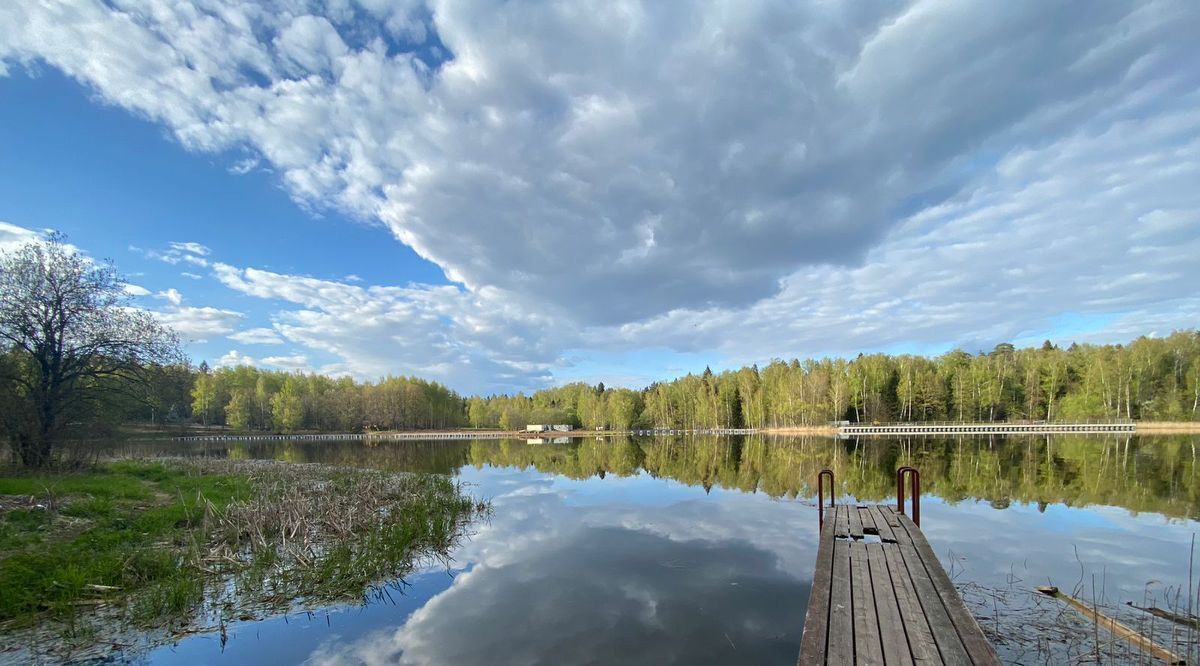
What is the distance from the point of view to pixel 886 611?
6324 millimetres

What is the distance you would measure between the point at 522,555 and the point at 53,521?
1180 cm

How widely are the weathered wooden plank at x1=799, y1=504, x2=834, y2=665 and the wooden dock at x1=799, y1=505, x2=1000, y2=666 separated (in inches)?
0.4

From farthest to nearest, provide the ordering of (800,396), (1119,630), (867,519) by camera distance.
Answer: (800,396)
(867,519)
(1119,630)

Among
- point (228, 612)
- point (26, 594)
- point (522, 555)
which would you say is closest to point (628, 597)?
point (522, 555)

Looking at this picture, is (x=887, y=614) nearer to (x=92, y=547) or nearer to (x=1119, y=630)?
(x=1119, y=630)

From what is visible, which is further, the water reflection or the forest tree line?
the forest tree line

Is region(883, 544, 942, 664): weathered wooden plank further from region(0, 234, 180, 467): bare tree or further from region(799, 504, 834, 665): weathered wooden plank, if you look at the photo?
region(0, 234, 180, 467): bare tree

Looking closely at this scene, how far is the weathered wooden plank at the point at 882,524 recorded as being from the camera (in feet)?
32.7

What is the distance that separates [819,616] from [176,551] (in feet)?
45.6

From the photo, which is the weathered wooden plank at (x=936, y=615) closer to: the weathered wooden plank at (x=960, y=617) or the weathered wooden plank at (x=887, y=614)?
the weathered wooden plank at (x=960, y=617)

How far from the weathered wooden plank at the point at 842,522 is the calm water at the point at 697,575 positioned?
4.82 feet

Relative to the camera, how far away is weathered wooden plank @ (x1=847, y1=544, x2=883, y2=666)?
5.20 meters

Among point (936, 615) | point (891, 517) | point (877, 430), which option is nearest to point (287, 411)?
point (877, 430)

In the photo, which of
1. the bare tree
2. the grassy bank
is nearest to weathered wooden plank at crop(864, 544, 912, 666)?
the grassy bank
